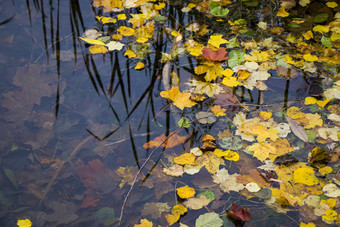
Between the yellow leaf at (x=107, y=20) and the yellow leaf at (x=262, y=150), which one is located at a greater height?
the yellow leaf at (x=107, y=20)

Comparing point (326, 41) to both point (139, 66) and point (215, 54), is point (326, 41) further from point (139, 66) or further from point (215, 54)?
point (139, 66)

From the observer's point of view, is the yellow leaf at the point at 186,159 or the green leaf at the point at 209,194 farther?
the yellow leaf at the point at 186,159

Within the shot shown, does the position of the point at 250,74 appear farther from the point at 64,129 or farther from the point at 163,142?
the point at 64,129

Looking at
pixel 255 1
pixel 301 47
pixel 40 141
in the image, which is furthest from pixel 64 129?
pixel 255 1

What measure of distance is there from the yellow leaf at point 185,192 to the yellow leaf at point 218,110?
565 mm

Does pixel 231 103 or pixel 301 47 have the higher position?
pixel 301 47

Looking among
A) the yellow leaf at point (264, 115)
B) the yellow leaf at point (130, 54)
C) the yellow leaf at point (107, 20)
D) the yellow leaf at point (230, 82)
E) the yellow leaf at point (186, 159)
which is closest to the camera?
the yellow leaf at point (186, 159)

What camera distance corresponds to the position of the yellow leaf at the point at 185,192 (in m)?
1.55

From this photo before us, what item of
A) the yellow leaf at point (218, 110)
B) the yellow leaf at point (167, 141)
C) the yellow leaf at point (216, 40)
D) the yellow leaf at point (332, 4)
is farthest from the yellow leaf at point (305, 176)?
the yellow leaf at point (332, 4)

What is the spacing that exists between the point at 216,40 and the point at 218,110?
713mm

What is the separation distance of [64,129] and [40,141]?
0.16 meters

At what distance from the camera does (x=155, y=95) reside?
6.75 ft

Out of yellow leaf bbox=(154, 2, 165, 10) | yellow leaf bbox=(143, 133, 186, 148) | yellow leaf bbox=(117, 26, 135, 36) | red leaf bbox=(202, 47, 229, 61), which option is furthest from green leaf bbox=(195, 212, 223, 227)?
yellow leaf bbox=(154, 2, 165, 10)

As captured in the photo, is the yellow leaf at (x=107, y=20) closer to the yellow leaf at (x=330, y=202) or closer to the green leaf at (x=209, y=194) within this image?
the green leaf at (x=209, y=194)
